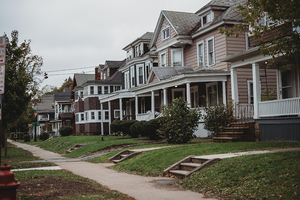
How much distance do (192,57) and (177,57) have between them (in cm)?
184

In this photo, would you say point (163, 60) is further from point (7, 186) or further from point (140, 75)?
point (7, 186)

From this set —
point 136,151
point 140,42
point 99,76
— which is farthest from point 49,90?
point 136,151

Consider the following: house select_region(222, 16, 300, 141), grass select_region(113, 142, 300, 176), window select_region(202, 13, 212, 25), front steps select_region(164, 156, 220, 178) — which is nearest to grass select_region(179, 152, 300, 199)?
front steps select_region(164, 156, 220, 178)

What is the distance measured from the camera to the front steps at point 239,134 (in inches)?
681

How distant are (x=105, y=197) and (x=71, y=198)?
2.68ft

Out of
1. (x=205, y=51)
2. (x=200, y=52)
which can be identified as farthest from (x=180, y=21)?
(x=205, y=51)

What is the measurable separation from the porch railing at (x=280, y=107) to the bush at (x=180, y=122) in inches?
141

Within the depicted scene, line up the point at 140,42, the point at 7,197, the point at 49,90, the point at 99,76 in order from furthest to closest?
the point at 49,90, the point at 99,76, the point at 140,42, the point at 7,197

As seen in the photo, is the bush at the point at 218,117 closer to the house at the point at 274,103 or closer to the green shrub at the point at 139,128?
the house at the point at 274,103

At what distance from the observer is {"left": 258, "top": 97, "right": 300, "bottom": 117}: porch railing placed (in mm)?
16266

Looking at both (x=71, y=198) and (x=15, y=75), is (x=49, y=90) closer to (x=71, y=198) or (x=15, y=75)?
Result: (x=15, y=75)

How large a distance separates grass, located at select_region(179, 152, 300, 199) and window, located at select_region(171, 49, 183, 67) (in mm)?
19964

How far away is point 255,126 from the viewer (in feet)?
58.4

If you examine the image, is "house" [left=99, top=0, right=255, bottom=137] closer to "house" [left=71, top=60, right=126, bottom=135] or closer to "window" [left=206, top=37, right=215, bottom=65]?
"window" [left=206, top=37, right=215, bottom=65]
